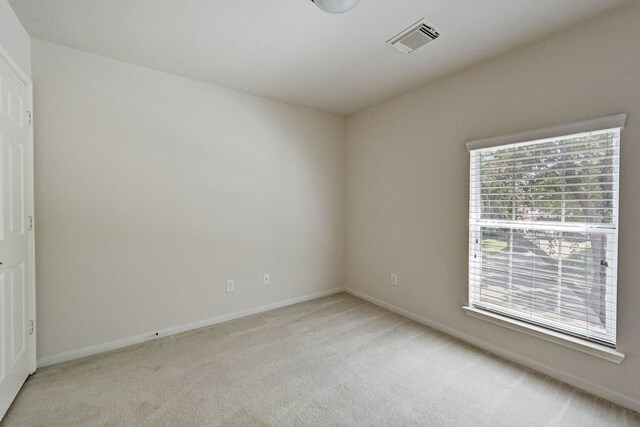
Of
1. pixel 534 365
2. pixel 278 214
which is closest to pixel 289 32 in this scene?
pixel 278 214

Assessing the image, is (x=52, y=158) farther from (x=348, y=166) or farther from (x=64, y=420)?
(x=348, y=166)

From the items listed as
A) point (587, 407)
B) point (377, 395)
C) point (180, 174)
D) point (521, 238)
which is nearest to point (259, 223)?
point (180, 174)

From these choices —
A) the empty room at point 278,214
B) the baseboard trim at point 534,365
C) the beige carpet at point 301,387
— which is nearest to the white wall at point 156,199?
the empty room at point 278,214

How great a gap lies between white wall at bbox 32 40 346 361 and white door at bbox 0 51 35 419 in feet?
0.56

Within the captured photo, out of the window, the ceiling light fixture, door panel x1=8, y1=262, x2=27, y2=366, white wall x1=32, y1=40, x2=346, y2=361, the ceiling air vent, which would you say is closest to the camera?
the ceiling light fixture

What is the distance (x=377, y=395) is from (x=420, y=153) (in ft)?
7.48

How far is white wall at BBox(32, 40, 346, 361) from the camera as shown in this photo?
2.15 meters

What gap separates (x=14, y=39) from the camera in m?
1.77

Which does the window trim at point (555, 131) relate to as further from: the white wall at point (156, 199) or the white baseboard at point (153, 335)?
the white baseboard at point (153, 335)

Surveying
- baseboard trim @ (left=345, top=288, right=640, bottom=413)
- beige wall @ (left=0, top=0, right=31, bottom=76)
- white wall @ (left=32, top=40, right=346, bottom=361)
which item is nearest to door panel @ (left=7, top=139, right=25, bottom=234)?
white wall @ (left=32, top=40, right=346, bottom=361)

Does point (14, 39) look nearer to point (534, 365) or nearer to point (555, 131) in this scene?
point (555, 131)

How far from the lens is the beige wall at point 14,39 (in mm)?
1627

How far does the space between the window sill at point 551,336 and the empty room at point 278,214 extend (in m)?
0.02

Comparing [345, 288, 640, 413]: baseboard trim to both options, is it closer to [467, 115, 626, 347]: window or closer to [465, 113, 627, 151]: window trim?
[467, 115, 626, 347]: window
